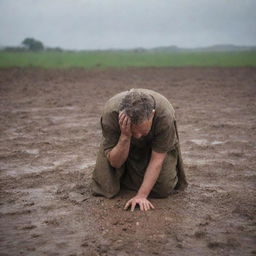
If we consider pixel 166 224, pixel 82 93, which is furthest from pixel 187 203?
pixel 82 93

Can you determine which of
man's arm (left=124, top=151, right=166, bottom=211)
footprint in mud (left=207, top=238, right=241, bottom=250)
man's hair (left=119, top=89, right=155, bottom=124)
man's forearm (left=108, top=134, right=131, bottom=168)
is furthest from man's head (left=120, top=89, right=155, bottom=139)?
footprint in mud (left=207, top=238, right=241, bottom=250)

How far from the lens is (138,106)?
3400 mm

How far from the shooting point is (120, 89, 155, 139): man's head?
3.40 m

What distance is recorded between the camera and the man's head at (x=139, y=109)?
3400 millimetres

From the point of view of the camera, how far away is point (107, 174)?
4211 mm

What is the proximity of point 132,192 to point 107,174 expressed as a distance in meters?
0.38

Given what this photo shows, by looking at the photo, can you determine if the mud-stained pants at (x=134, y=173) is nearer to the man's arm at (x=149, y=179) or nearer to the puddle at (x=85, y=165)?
the man's arm at (x=149, y=179)

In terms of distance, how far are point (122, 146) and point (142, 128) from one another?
0.36 metres

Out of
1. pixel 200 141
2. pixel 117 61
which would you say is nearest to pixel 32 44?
pixel 117 61

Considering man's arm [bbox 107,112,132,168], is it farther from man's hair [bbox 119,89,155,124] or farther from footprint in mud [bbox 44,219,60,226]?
footprint in mud [bbox 44,219,60,226]

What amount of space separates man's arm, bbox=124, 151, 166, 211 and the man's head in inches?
18.2

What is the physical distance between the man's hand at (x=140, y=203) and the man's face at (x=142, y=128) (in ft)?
2.23

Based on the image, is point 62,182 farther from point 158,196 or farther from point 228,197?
point 228,197

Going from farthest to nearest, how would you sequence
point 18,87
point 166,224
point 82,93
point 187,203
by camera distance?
point 18,87
point 82,93
point 187,203
point 166,224
